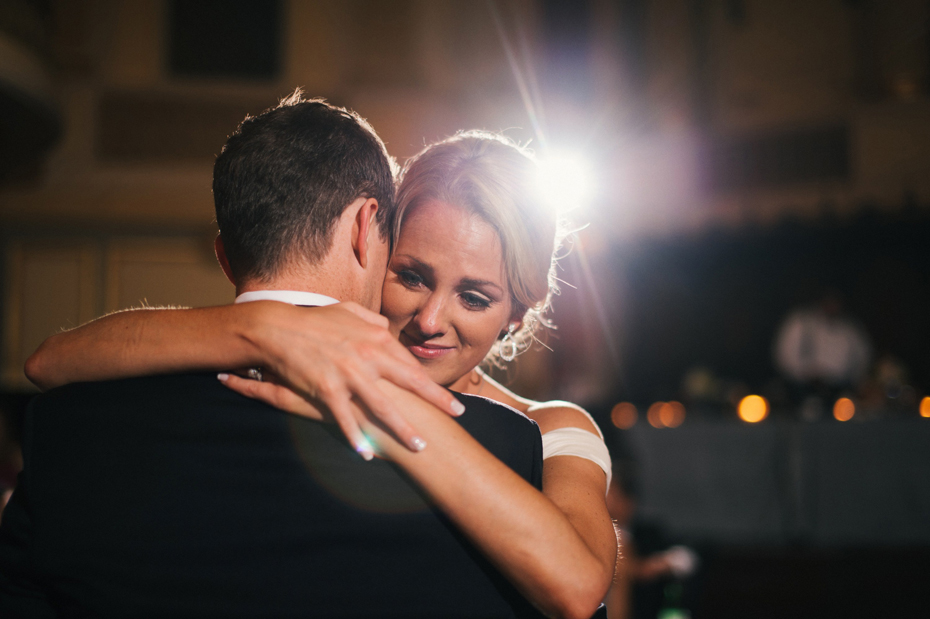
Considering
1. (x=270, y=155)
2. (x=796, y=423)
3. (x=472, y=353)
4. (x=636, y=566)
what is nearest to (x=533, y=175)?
(x=472, y=353)

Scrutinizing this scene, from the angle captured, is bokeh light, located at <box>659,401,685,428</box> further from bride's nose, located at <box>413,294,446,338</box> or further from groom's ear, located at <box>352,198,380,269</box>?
groom's ear, located at <box>352,198,380,269</box>

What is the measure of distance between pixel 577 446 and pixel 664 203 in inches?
369

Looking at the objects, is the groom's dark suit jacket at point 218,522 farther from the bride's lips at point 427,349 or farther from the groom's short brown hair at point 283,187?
the bride's lips at point 427,349

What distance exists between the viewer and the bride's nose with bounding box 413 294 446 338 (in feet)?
5.73

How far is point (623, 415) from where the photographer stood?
6.54m

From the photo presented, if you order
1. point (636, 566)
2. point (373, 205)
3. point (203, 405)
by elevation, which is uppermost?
point (373, 205)

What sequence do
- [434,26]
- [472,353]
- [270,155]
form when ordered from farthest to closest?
[434,26] < [472,353] < [270,155]

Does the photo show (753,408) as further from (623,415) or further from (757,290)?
(757,290)

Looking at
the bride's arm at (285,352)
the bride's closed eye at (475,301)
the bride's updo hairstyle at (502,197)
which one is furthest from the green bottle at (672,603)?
the bride's arm at (285,352)

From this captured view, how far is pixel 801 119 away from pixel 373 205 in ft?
34.4

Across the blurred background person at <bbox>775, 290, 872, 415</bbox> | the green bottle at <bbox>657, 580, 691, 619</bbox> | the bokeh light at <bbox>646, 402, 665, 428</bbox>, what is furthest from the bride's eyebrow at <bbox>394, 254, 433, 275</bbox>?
the blurred background person at <bbox>775, 290, 872, 415</bbox>

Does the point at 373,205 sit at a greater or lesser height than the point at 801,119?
lesser

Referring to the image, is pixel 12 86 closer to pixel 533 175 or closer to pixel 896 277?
pixel 533 175

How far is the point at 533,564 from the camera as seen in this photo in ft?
3.15
